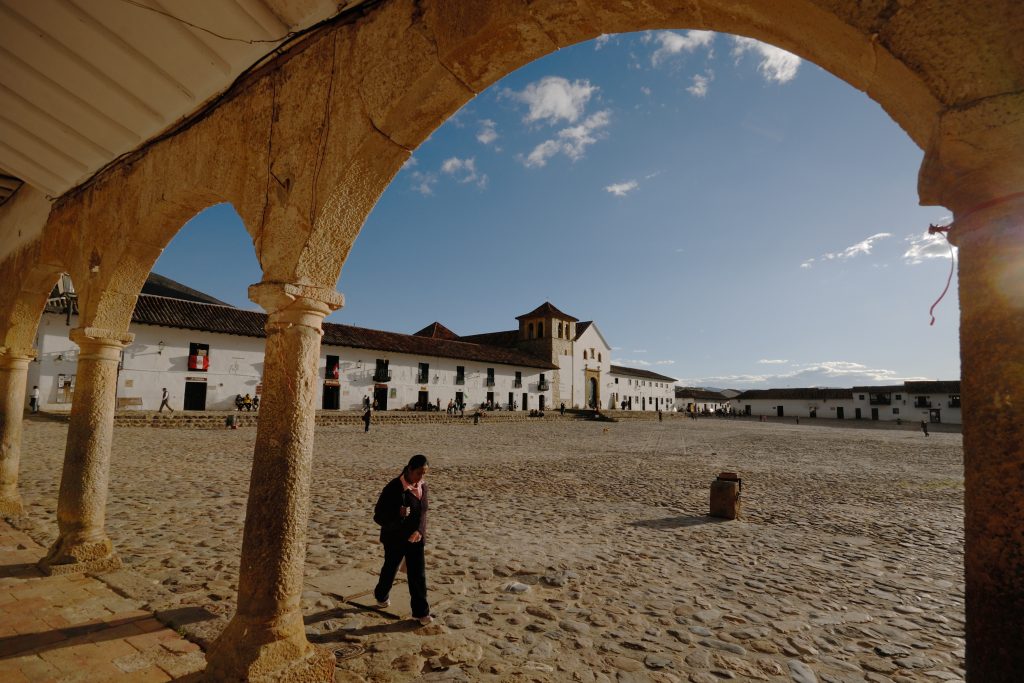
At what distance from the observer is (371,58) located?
8.68 feet

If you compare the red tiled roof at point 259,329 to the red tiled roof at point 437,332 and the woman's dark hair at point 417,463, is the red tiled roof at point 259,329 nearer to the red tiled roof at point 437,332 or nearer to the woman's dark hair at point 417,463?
the red tiled roof at point 437,332

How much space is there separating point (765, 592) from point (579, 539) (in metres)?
2.04

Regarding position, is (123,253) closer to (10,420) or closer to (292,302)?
(292,302)

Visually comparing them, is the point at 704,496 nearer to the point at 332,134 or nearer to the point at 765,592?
the point at 765,592

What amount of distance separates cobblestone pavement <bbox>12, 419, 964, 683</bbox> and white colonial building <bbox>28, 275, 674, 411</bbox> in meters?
10.4

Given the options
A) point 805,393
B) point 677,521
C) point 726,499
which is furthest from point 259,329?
point 805,393

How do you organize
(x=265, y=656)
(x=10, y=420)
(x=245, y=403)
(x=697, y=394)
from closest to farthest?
1. (x=265, y=656)
2. (x=10, y=420)
3. (x=245, y=403)
4. (x=697, y=394)

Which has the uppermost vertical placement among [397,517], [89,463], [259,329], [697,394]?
[259,329]

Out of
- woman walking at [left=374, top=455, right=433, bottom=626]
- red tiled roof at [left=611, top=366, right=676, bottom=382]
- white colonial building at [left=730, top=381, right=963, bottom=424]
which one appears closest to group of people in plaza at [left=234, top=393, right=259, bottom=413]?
woman walking at [left=374, top=455, right=433, bottom=626]

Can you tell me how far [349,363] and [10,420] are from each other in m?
24.6

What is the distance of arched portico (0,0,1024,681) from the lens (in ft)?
4.26

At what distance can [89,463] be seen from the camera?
14.5 ft

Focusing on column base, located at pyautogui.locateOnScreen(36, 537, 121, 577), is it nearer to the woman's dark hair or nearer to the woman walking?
the woman walking

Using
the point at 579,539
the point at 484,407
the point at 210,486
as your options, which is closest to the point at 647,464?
the point at 579,539
